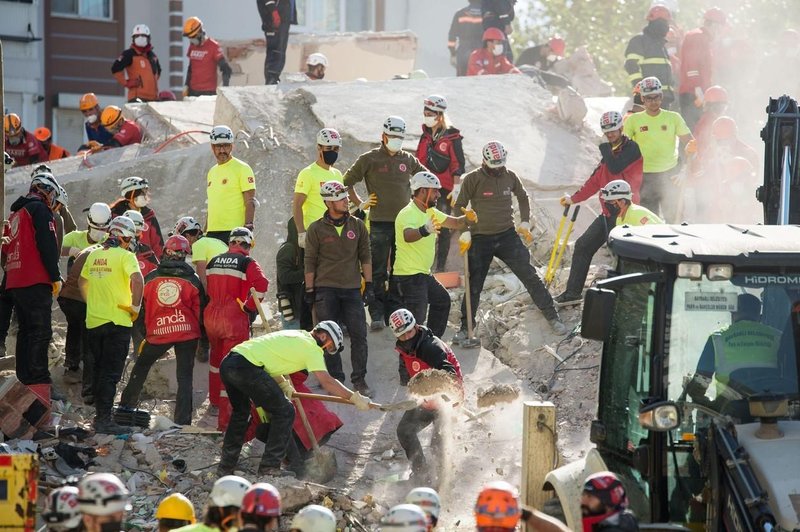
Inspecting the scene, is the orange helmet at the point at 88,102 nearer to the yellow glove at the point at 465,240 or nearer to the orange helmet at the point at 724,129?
the yellow glove at the point at 465,240

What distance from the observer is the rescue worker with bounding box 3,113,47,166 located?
1939 centimetres

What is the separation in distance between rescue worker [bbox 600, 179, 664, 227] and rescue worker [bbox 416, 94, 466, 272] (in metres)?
2.03

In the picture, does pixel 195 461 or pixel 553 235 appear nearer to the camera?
pixel 195 461

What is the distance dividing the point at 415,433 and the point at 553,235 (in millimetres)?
6227

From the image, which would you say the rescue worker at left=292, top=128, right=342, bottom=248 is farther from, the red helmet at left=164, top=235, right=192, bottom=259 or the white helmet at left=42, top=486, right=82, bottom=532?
the white helmet at left=42, top=486, right=82, bottom=532

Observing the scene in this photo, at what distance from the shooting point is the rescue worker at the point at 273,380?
436 inches

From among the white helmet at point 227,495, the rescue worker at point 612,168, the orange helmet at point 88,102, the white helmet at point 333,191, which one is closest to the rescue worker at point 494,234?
the rescue worker at point 612,168

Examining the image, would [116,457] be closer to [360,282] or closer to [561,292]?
[360,282]

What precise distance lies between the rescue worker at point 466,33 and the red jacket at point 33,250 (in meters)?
11.6

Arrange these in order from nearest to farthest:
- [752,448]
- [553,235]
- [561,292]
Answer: [752,448] < [561,292] < [553,235]

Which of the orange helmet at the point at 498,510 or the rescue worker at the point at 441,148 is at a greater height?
the rescue worker at the point at 441,148

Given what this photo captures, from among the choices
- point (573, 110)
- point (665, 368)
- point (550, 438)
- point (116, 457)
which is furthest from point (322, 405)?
point (573, 110)

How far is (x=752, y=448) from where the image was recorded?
23.6 ft

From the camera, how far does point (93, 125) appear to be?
66.6 feet
